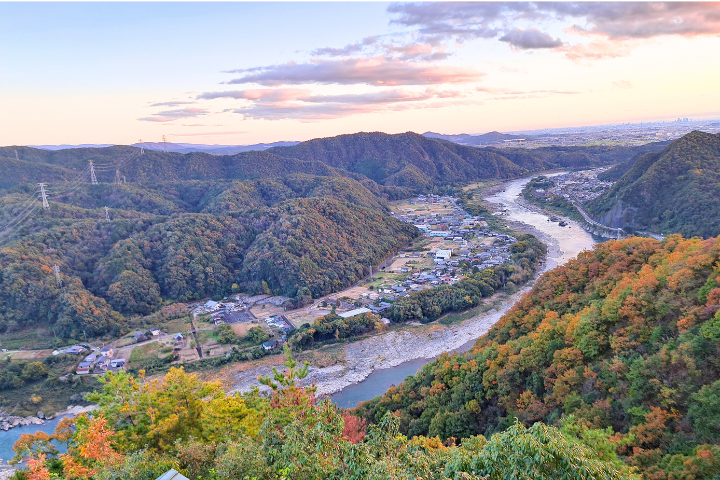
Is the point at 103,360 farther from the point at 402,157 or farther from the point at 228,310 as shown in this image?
the point at 402,157

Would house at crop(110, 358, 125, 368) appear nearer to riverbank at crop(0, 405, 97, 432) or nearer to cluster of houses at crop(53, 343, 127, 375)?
cluster of houses at crop(53, 343, 127, 375)

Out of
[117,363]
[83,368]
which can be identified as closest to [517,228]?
[117,363]

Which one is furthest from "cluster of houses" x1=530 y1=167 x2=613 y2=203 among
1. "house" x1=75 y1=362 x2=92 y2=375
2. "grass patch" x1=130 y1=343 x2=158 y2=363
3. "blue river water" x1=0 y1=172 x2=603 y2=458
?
"house" x1=75 y1=362 x2=92 y2=375

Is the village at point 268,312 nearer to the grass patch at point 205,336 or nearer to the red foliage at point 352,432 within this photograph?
the grass patch at point 205,336

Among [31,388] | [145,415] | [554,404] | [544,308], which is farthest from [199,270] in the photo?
[554,404]

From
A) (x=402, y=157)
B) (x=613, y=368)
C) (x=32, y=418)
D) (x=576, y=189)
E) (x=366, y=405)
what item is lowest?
(x=32, y=418)

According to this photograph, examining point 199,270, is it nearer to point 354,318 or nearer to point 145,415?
point 354,318

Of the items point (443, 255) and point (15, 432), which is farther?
point (443, 255)
